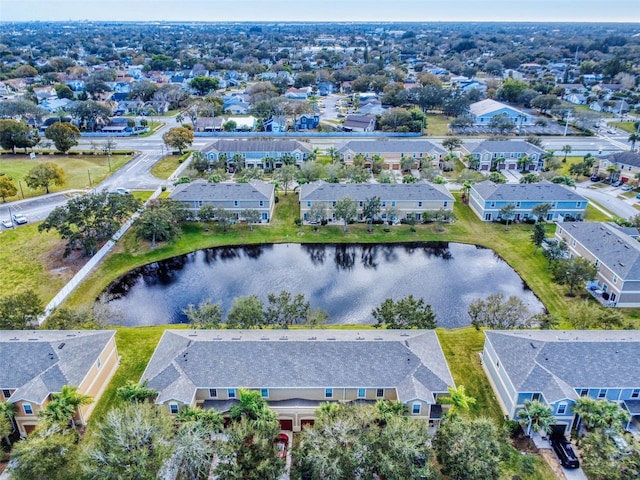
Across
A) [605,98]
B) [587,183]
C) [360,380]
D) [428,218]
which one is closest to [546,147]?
[587,183]

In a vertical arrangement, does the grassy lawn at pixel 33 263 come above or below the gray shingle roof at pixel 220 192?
below

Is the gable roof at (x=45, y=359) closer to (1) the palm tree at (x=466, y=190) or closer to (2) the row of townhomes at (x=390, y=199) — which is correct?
(2) the row of townhomes at (x=390, y=199)

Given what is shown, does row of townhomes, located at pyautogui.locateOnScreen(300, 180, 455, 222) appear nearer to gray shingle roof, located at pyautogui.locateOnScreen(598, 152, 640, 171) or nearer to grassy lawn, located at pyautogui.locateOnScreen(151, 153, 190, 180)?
grassy lawn, located at pyautogui.locateOnScreen(151, 153, 190, 180)

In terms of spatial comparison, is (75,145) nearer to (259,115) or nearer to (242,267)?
(259,115)

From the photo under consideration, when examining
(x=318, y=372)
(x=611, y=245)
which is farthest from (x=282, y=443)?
(x=611, y=245)

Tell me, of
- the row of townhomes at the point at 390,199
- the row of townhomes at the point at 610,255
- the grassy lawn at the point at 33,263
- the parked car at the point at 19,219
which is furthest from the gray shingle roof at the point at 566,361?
the parked car at the point at 19,219
